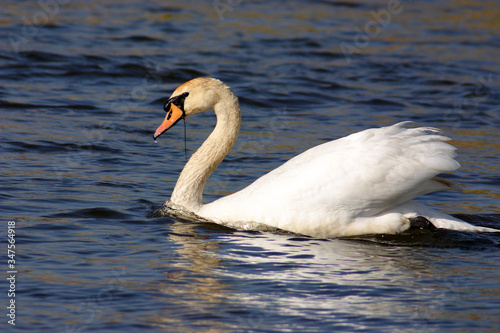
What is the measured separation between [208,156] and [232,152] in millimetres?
2206

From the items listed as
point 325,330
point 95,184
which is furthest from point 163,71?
point 325,330

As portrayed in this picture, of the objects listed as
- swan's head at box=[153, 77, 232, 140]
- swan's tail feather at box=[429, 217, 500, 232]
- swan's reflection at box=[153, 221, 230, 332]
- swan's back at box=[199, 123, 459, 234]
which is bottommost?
swan's reflection at box=[153, 221, 230, 332]

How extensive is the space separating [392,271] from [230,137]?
2.51 m

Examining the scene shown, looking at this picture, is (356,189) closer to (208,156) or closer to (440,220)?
(440,220)

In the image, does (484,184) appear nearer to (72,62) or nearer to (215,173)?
(215,173)

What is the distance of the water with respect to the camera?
18.4ft

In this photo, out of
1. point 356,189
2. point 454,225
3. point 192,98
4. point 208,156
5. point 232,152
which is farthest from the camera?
point 232,152

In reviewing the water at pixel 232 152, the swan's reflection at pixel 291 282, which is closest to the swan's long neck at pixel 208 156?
the water at pixel 232 152

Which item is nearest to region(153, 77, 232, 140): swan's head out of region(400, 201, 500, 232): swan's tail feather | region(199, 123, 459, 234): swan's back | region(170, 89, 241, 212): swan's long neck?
region(170, 89, 241, 212): swan's long neck

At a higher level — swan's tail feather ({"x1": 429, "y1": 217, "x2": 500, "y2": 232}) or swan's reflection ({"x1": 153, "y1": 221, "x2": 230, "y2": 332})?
swan's tail feather ({"x1": 429, "y1": 217, "x2": 500, "y2": 232})

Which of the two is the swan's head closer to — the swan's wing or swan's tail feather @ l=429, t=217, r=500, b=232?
the swan's wing

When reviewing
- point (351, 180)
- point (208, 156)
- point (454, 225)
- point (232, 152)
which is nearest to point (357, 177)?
point (351, 180)

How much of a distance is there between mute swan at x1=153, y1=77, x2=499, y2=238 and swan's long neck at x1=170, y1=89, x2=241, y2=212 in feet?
1.54

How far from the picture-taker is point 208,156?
322 inches
